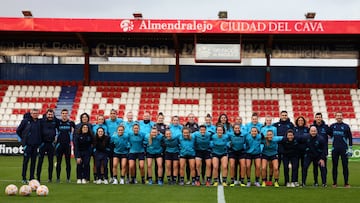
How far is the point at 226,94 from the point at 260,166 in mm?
18753

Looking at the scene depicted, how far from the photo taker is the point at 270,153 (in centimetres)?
1688

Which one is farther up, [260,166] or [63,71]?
[63,71]

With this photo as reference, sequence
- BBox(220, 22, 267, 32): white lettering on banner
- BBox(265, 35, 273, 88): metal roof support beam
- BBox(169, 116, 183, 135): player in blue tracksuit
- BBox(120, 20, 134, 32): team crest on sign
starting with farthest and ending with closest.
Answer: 1. BBox(265, 35, 273, 88): metal roof support beam
2. BBox(120, 20, 134, 32): team crest on sign
3. BBox(220, 22, 267, 32): white lettering on banner
4. BBox(169, 116, 183, 135): player in blue tracksuit

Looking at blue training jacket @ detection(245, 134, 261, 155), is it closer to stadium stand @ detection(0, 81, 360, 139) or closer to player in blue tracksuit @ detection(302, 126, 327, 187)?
player in blue tracksuit @ detection(302, 126, 327, 187)

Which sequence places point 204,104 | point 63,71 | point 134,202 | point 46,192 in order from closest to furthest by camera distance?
1. point 134,202
2. point 46,192
3. point 204,104
4. point 63,71

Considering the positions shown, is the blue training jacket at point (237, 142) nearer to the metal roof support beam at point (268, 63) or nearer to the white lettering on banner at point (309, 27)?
the white lettering on banner at point (309, 27)

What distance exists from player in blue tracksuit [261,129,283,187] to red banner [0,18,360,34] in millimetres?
15765

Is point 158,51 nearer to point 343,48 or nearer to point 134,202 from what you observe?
point 343,48

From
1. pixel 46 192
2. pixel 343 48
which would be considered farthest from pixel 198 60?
pixel 46 192

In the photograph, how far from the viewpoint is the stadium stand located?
34.1 meters

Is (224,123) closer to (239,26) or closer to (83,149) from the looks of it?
(83,149)

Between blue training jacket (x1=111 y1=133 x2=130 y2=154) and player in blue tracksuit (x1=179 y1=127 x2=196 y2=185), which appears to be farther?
blue training jacket (x1=111 y1=133 x2=130 y2=154)

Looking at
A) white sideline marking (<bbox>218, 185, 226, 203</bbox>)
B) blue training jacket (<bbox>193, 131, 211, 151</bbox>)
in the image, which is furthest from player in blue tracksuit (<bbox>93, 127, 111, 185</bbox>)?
white sideline marking (<bbox>218, 185, 226, 203</bbox>)

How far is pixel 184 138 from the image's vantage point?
16.9m
